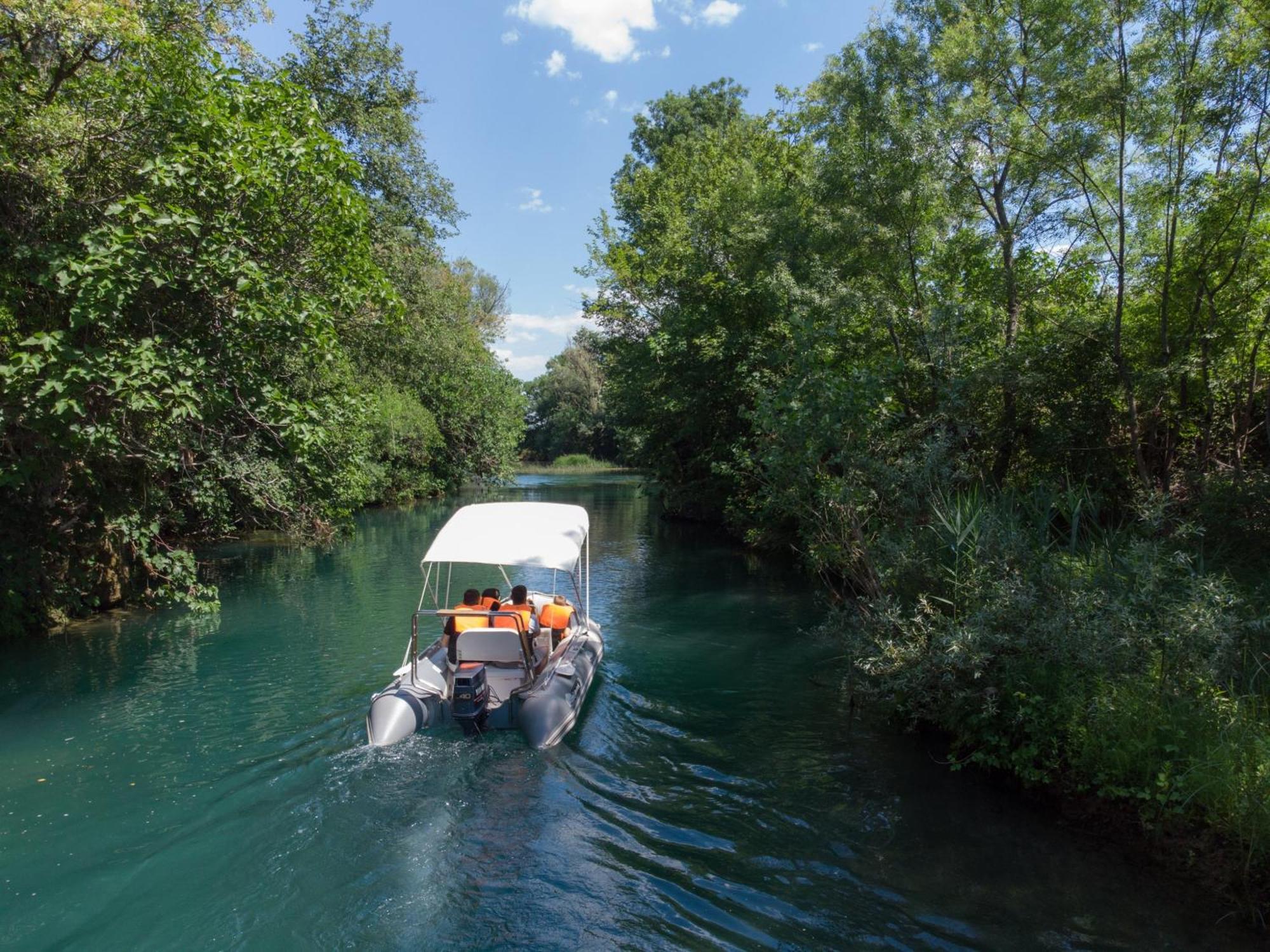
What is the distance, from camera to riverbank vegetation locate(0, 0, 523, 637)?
8.52 metres

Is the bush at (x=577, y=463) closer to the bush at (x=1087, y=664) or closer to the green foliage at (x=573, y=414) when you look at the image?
the green foliage at (x=573, y=414)

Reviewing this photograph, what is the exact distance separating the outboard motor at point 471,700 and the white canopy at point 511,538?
5.05ft

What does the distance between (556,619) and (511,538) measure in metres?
1.42

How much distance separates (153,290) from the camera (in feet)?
30.8

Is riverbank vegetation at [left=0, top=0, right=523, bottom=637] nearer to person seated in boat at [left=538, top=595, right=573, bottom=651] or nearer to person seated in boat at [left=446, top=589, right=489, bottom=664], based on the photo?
person seated in boat at [left=446, top=589, right=489, bottom=664]

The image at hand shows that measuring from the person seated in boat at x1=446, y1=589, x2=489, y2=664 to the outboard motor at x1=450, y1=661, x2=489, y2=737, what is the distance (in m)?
0.55

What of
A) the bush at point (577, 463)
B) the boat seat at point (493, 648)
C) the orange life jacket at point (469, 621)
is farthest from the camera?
the bush at point (577, 463)

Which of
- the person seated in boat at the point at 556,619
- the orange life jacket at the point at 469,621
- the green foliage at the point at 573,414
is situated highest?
the green foliage at the point at 573,414

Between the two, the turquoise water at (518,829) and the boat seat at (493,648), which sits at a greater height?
the boat seat at (493,648)

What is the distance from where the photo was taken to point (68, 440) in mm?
8977

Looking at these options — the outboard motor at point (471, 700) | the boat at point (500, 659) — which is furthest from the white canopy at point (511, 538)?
the outboard motor at point (471, 700)

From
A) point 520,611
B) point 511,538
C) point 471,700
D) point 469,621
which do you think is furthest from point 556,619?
point 471,700

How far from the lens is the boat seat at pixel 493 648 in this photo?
880 centimetres

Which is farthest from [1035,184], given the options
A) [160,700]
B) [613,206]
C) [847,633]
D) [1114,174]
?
[613,206]
